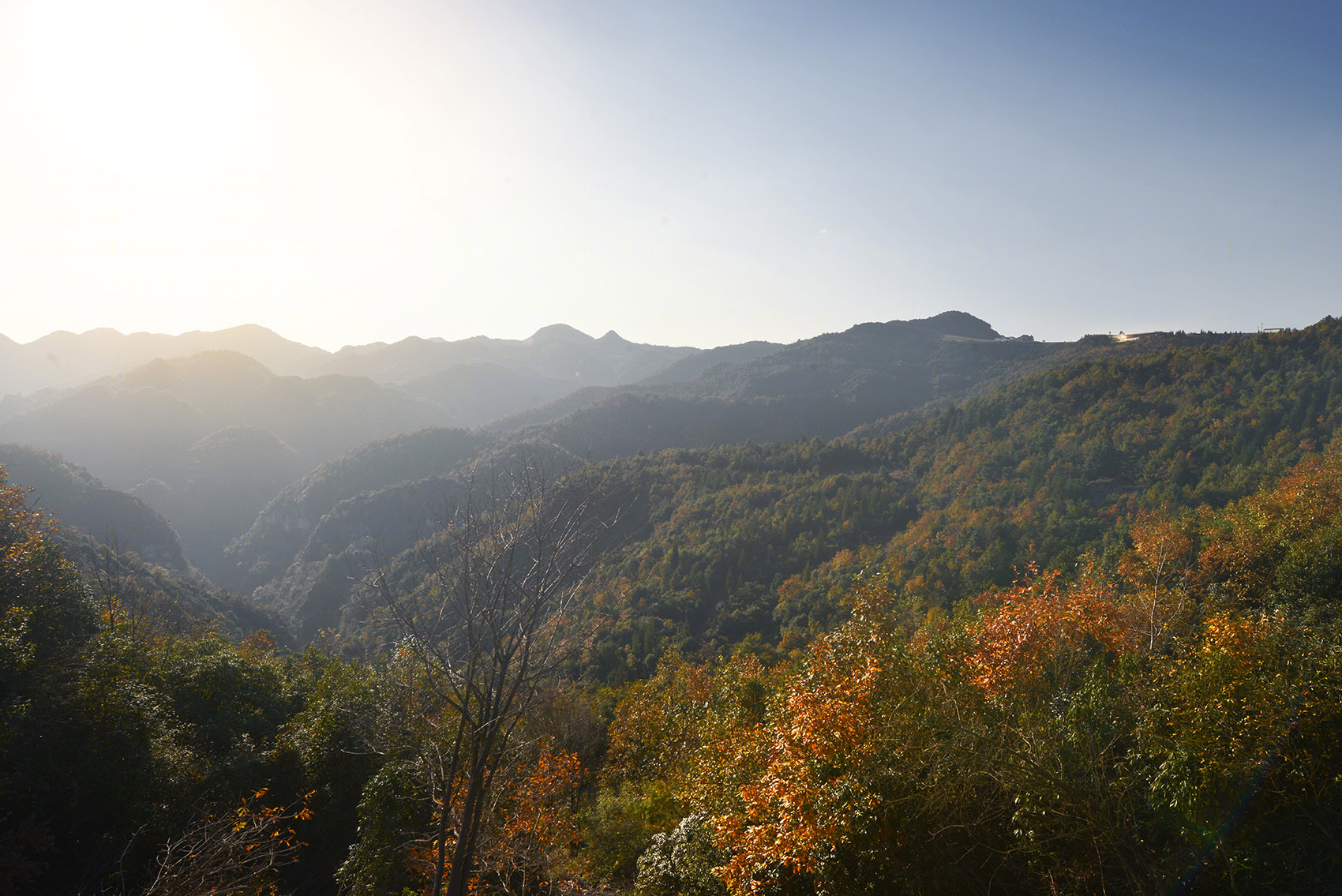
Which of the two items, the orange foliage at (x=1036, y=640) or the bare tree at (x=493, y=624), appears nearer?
the bare tree at (x=493, y=624)

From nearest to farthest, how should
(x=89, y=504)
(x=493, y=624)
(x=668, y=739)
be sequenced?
(x=493, y=624) → (x=668, y=739) → (x=89, y=504)

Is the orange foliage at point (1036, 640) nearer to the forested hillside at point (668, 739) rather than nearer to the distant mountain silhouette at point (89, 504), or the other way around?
the forested hillside at point (668, 739)

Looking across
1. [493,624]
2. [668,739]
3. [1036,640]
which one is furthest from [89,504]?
[1036,640]

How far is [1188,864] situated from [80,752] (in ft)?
71.2

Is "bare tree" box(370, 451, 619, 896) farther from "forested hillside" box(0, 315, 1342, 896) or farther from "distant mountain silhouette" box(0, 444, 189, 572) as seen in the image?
"distant mountain silhouette" box(0, 444, 189, 572)

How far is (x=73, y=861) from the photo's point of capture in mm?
13094

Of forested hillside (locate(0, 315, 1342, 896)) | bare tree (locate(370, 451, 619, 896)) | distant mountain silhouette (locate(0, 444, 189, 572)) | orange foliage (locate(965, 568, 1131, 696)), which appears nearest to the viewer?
forested hillside (locate(0, 315, 1342, 896))

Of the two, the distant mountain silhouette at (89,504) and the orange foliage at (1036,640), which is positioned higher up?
the orange foliage at (1036,640)

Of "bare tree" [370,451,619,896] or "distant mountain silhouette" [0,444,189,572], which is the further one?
"distant mountain silhouette" [0,444,189,572]

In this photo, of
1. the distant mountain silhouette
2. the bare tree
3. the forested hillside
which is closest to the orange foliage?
the forested hillside

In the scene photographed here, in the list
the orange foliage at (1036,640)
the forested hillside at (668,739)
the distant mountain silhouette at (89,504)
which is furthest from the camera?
the distant mountain silhouette at (89,504)

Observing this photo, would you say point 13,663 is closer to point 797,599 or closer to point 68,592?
point 68,592

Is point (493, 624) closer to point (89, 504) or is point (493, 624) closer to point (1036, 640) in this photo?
point (1036, 640)

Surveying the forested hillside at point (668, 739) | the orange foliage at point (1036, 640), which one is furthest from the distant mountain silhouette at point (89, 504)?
the orange foliage at point (1036, 640)
